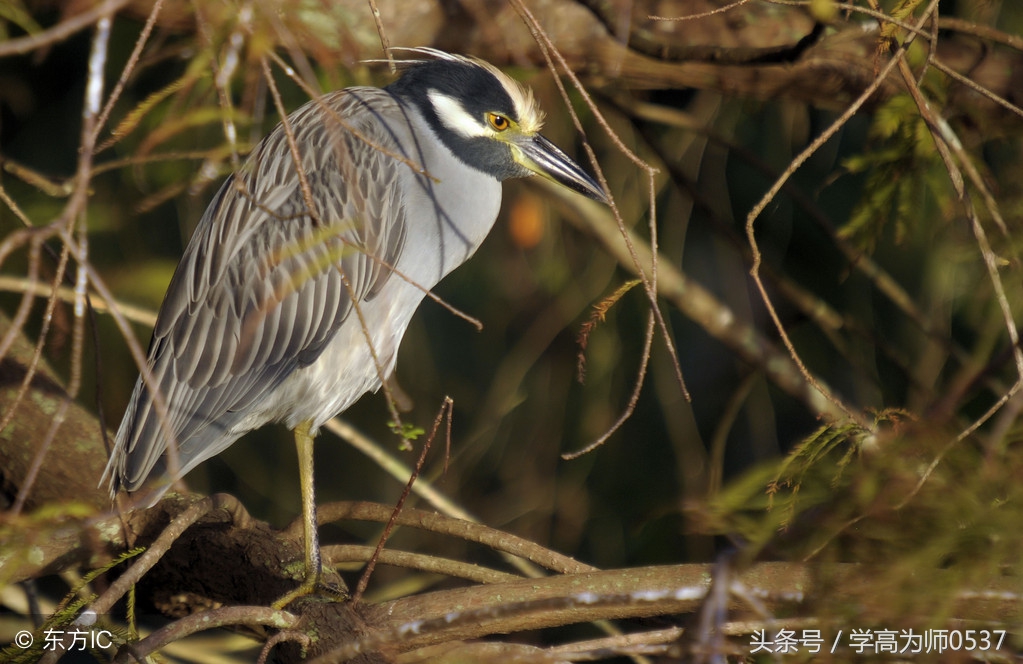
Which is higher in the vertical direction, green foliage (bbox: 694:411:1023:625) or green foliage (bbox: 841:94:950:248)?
green foliage (bbox: 841:94:950:248)

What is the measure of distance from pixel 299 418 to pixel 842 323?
1474 mm

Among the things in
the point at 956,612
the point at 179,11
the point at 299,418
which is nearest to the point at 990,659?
the point at 956,612

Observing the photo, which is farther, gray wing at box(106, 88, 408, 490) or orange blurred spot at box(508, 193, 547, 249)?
orange blurred spot at box(508, 193, 547, 249)

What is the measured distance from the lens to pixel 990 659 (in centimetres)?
101

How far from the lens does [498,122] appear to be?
1800mm

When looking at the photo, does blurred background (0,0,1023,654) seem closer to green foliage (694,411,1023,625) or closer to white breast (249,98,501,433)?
green foliage (694,411,1023,625)

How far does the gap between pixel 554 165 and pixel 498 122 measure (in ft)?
0.48

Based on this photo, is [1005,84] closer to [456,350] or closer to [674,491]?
[674,491]

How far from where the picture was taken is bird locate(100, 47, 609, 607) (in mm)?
1707

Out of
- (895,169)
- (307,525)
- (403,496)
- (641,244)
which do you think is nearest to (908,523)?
(403,496)

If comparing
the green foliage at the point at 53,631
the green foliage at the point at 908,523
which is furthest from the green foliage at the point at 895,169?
the green foliage at the point at 53,631

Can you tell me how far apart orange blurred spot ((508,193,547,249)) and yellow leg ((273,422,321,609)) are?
1.09 meters

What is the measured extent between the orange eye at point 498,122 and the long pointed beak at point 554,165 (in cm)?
4

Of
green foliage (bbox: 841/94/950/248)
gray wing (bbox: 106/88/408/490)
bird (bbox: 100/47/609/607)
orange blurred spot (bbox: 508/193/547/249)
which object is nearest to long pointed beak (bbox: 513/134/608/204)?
bird (bbox: 100/47/609/607)
